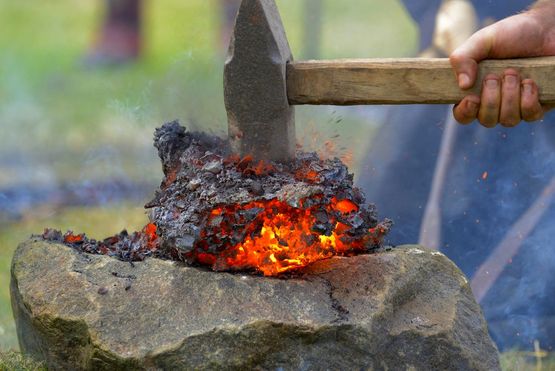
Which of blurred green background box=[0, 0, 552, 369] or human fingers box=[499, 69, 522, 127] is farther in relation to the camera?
blurred green background box=[0, 0, 552, 369]

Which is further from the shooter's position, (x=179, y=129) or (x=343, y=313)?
(x=179, y=129)

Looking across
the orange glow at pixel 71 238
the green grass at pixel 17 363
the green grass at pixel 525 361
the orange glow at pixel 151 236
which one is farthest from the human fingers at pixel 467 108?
the green grass at pixel 17 363

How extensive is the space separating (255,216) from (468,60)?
2.93 ft

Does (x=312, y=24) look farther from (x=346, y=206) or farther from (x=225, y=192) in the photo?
(x=225, y=192)

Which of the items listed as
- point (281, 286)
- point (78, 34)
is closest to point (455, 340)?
point (281, 286)

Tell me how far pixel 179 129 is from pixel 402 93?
93 centimetres

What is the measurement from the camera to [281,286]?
3.21 meters

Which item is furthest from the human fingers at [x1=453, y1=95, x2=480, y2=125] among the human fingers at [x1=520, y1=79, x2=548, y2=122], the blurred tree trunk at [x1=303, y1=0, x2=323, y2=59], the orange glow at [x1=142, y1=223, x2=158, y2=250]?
the blurred tree trunk at [x1=303, y1=0, x2=323, y2=59]

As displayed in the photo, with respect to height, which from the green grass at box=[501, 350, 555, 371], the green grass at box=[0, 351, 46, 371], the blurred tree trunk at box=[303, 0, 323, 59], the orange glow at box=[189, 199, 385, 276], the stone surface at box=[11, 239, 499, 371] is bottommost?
the green grass at box=[501, 350, 555, 371]

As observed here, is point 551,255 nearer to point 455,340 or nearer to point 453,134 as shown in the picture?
point 453,134

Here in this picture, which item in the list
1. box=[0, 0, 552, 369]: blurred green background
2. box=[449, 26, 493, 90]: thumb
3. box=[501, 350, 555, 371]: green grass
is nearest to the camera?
box=[449, 26, 493, 90]: thumb

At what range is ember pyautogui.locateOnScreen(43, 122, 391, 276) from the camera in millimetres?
3297

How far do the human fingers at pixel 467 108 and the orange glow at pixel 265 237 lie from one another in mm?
566

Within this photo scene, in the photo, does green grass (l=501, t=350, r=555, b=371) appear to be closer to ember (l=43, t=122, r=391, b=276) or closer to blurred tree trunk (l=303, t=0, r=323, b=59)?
ember (l=43, t=122, r=391, b=276)
